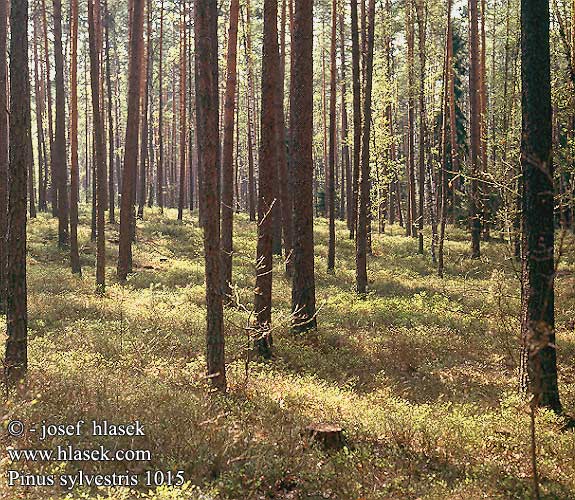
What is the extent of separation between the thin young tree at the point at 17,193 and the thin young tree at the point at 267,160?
4142mm

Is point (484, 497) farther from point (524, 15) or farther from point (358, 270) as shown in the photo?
point (358, 270)

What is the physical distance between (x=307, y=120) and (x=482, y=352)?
584cm

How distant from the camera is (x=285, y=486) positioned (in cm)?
621

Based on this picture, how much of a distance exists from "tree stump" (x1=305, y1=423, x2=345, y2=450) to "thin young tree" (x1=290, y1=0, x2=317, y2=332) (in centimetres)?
511

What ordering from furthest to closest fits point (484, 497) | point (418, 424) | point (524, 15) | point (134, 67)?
1. point (134, 67)
2. point (524, 15)
3. point (418, 424)
4. point (484, 497)

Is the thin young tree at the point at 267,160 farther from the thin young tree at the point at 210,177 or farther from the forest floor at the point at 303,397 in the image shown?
the thin young tree at the point at 210,177

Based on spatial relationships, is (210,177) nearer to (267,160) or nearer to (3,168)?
(267,160)

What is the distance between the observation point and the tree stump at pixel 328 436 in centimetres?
712

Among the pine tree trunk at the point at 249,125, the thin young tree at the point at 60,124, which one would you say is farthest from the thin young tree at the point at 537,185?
the thin young tree at the point at 60,124

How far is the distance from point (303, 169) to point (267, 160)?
1536 mm

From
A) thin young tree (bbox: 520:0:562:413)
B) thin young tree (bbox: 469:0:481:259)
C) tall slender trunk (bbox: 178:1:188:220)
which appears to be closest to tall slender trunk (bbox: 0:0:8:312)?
thin young tree (bbox: 520:0:562:413)

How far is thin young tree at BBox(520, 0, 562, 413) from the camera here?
8.12 meters

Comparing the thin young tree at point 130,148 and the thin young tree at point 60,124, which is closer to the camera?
the thin young tree at point 130,148

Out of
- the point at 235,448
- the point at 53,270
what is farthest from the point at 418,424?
the point at 53,270
